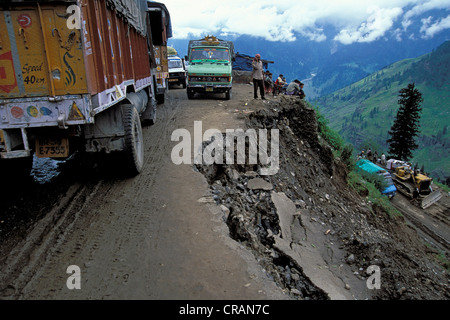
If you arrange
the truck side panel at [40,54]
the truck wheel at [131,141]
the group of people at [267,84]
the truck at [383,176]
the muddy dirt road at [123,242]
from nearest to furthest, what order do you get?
the muddy dirt road at [123,242], the truck side panel at [40,54], the truck wheel at [131,141], the group of people at [267,84], the truck at [383,176]

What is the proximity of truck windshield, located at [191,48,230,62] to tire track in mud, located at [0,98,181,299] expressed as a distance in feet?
32.3

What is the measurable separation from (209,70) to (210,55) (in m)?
1.35

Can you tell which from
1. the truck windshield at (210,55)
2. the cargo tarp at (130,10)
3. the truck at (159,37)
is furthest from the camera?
the truck windshield at (210,55)

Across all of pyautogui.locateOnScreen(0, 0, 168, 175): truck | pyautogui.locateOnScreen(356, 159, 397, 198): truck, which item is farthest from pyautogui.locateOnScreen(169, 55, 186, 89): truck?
pyautogui.locateOnScreen(0, 0, 168, 175): truck

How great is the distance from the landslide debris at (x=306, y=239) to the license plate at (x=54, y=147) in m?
2.54

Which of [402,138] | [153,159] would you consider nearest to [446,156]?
[402,138]

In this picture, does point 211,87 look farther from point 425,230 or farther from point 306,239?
point 425,230

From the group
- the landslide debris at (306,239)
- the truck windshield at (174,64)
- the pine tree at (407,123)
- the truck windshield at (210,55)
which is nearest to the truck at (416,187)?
the pine tree at (407,123)

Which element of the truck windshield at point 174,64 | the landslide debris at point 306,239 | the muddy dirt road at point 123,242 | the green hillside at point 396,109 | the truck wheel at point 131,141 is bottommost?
the green hillside at point 396,109

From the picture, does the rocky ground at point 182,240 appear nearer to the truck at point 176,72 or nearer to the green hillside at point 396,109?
the truck at point 176,72

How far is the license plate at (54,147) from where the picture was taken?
417cm

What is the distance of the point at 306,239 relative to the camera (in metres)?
5.78

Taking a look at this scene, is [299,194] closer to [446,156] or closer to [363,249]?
[363,249]

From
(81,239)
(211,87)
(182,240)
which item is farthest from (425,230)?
(81,239)
